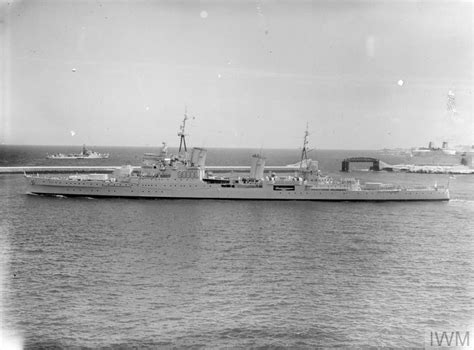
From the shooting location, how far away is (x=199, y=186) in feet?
183

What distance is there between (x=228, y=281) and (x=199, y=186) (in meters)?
32.8

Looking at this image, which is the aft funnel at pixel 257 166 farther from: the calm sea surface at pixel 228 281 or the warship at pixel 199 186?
the calm sea surface at pixel 228 281

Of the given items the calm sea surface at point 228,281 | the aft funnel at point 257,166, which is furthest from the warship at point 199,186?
the calm sea surface at point 228,281

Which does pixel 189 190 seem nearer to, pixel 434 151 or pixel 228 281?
pixel 228 281

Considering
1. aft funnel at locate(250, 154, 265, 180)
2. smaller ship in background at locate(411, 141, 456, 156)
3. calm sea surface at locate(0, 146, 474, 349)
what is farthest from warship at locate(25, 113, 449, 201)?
smaller ship in background at locate(411, 141, 456, 156)

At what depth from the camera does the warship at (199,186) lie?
182 ft

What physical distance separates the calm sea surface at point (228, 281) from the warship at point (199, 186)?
13696mm

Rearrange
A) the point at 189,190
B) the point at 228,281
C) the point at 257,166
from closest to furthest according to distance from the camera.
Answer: the point at 228,281, the point at 189,190, the point at 257,166

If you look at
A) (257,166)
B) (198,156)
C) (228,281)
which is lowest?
(228,281)

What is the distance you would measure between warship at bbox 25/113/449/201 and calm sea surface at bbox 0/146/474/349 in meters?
13.7

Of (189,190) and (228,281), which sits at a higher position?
(189,190)

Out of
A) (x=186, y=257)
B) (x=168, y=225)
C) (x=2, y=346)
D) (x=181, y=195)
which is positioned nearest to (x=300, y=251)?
(x=186, y=257)

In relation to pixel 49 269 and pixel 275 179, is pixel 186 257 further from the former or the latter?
pixel 275 179

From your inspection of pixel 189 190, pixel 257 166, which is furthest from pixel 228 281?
pixel 257 166
